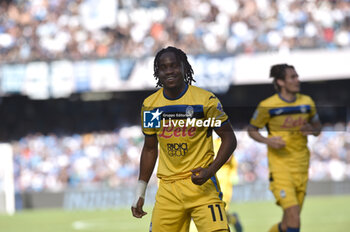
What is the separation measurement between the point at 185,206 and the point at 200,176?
0.37 metres

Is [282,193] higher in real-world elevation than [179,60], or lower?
lower

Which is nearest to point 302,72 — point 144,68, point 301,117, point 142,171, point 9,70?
point 144,68

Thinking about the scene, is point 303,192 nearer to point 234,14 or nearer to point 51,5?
point 234,14

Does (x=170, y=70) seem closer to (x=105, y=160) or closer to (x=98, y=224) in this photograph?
(x=98, y=224)

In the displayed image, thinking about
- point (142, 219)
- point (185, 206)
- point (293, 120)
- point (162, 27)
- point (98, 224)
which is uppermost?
point (162, 27)

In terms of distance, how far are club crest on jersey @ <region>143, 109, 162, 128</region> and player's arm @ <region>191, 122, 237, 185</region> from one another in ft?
1.51

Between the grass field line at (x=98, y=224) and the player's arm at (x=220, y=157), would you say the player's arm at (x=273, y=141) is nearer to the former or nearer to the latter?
the player's arm at (x=220, y=157)

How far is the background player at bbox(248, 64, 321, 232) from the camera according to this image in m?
7.12

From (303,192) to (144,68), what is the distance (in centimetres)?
1334

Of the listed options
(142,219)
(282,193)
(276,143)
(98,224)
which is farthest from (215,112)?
(142,219)

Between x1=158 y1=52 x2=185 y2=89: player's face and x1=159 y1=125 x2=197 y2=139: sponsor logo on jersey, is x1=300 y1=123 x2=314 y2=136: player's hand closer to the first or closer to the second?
x1=159 y1=125 x2=197 y2=139: sponsor logo on jersey

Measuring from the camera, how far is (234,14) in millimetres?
20656

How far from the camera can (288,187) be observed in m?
7.04

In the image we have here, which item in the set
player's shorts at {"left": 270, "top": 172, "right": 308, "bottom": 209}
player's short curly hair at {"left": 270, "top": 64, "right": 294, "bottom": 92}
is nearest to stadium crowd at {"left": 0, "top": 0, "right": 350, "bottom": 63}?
player's short curly hair at {"left": 270, "top": 64, "right": 294, "bottom": 92}
